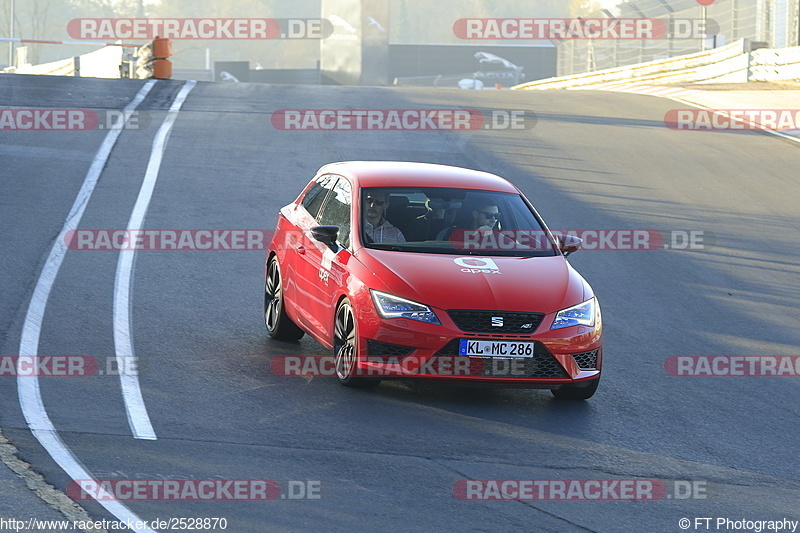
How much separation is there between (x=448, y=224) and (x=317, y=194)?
5.21 feet

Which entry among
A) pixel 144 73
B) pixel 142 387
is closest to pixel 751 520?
pixel 142 387

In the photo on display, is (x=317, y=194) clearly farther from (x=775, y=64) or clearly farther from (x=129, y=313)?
(x=775, y=64)

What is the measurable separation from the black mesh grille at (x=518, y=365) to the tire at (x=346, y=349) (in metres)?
0.69

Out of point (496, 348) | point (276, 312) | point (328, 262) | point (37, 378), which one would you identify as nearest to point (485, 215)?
point (328, 262)

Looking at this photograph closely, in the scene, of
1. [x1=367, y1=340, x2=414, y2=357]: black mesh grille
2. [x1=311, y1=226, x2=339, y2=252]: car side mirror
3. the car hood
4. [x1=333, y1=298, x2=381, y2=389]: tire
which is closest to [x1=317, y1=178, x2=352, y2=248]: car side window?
[x1=311, y1=226, x2=339, y2=252]: car side mirror

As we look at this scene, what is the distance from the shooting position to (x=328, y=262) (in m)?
8.98

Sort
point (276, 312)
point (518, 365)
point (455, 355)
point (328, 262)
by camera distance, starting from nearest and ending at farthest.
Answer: point (455, 355)
point (518, 365)
point (328, 262)
point (276, 312)

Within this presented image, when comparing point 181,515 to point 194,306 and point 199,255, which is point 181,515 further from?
point 199,255

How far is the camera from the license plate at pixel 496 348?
789cm

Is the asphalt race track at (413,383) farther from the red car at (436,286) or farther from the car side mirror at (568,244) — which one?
the car side mirror at (568,244)

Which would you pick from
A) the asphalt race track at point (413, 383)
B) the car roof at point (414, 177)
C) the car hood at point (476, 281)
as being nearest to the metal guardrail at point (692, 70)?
the asphalt race track at point (413, 383)

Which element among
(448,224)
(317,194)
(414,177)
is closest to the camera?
(448,224)

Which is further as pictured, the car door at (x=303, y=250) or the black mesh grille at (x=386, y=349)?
the car door at (x=303, y=250)

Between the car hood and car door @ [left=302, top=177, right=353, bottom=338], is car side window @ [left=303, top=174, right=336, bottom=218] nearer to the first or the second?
car door @ [left=302, top=177, right=353, bottom=338]
